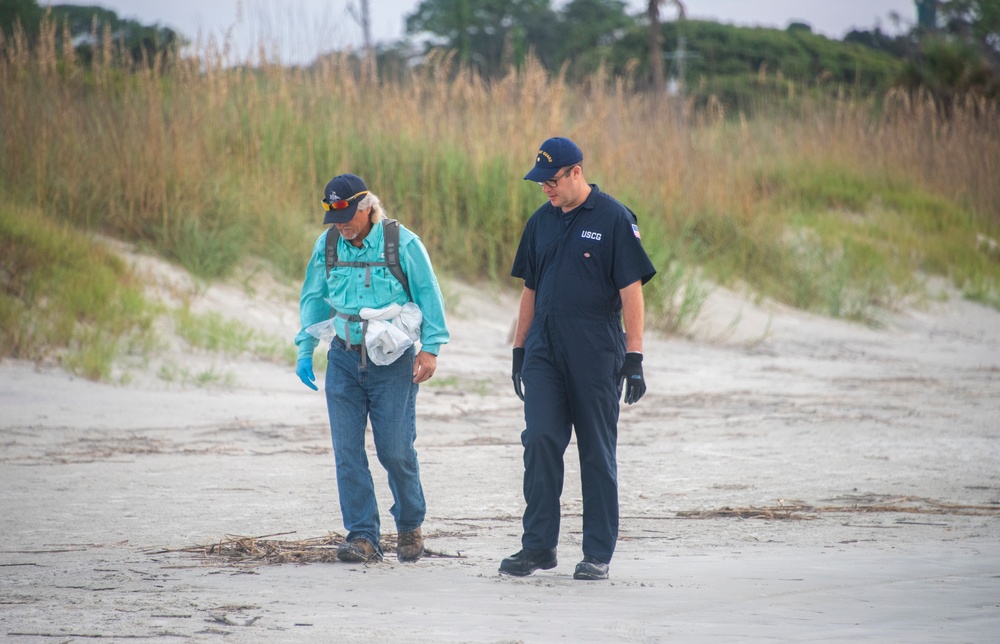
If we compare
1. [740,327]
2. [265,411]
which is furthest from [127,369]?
[740,327]

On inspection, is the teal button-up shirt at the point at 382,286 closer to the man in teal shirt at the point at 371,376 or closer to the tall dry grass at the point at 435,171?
the man in teal shirt at the point at 371,376

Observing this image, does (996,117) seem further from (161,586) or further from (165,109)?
(161,586)

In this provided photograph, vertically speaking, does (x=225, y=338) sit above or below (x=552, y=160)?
below

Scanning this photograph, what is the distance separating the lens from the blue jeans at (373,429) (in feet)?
15.9

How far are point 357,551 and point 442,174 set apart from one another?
8.80 m

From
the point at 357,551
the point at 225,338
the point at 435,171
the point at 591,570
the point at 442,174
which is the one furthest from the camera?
the point at 435,171

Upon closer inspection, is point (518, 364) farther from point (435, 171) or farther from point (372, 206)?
point (435, 171)

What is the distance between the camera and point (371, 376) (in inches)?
191

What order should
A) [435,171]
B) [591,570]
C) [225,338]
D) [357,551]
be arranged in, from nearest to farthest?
[591,570] → [357,551] → [225,338] → [435,171]

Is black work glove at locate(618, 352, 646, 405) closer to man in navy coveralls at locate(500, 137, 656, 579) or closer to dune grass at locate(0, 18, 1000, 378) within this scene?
man in navy coveralls at locate(500, 137, 656, 579)

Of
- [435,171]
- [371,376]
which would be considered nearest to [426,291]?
[371,376]

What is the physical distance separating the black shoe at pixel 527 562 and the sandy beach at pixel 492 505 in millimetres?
67

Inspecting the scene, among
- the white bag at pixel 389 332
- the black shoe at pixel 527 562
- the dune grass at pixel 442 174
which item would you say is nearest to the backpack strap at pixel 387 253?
the white bag at pixel 389 332

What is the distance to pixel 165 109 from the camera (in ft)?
41.5
